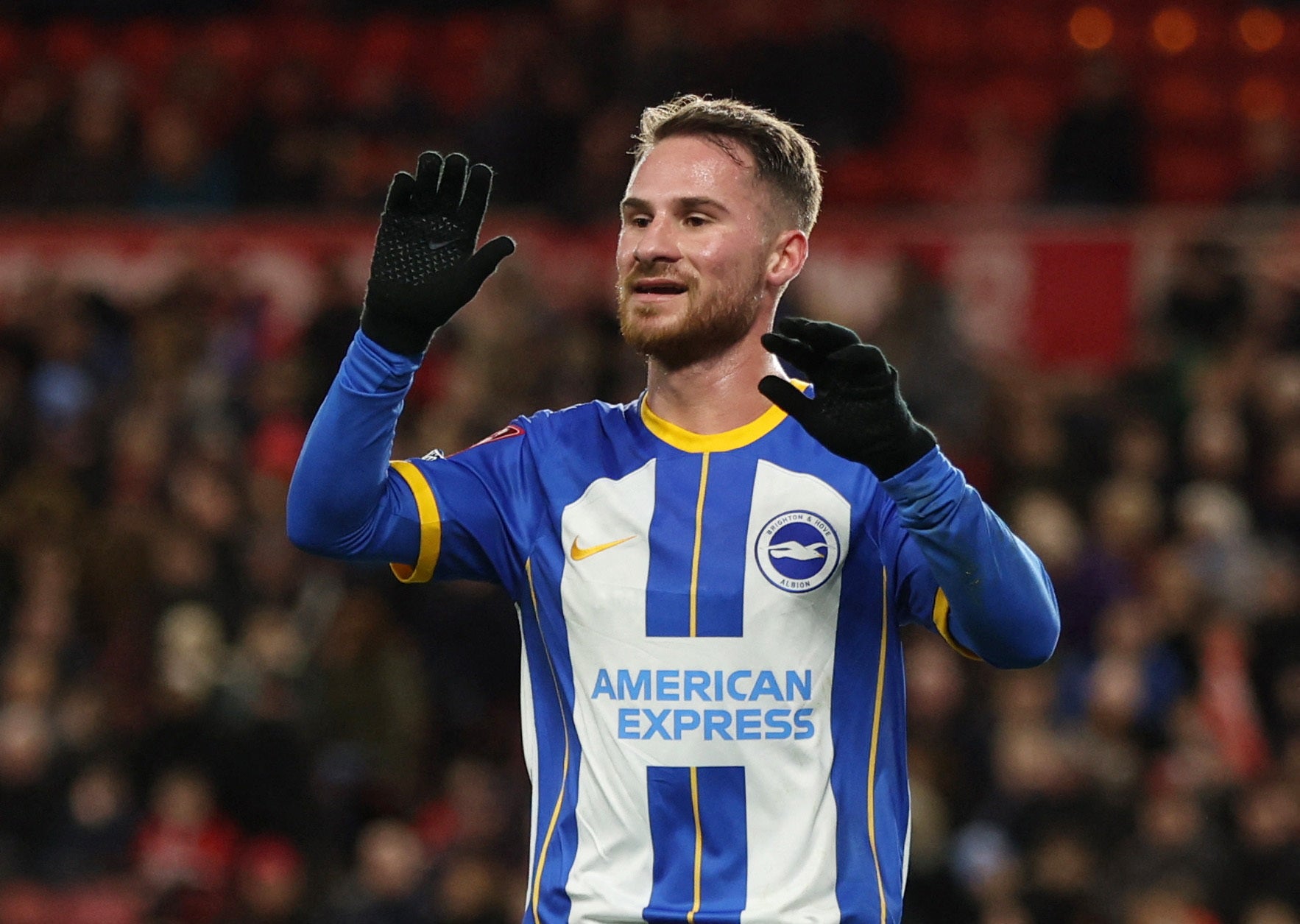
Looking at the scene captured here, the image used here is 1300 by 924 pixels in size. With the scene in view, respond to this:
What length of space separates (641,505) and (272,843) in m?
6.33

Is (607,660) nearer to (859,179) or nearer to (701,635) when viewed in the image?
(701,635)

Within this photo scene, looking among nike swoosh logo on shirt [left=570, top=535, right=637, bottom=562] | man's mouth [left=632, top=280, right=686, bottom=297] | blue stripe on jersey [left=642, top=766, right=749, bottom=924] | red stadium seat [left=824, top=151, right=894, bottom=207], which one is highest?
red stadium seat [left=824, top=151, right=894, bottom=207]

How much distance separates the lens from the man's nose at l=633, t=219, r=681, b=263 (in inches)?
161

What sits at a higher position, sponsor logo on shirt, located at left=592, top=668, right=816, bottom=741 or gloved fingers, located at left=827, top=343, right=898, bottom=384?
gloved fingers, located at left=827, top=343, right=898, bottom=384

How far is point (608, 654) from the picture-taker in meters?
4.02

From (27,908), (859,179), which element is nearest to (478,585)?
(27,908)

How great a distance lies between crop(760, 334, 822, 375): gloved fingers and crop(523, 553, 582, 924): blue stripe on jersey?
720 mm

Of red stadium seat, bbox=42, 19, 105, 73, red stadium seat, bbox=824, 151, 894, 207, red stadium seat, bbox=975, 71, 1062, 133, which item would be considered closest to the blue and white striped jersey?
red stadium seat, bbox=824, 151, 894, 207

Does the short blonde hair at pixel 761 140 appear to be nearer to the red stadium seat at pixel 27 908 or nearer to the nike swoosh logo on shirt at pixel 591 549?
the nike swoosh logo on shirt at pixel 591 549

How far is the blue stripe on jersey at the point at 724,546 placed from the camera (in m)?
3.99

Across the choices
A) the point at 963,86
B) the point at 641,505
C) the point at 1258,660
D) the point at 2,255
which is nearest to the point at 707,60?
the point at 963,86

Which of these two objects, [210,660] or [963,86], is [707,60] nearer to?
[963,86]

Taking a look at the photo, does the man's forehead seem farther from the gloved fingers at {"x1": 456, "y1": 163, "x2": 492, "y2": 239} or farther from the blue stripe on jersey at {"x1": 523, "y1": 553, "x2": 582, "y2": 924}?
the blue stripe on jersey at {"x1": 523, "y1": 553, "x2": 582, "y2": 924}

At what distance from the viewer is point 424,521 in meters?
4.12
